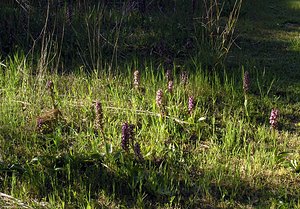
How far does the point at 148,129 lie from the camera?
329 centimetres

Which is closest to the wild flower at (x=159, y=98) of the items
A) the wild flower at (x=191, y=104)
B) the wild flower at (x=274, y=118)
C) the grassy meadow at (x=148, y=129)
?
the grassy meadow at (x=148, y=129)

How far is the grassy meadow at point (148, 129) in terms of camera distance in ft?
8.70

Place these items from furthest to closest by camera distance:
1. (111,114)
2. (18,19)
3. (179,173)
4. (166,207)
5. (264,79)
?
(18,19) < (264,79) < (111,114) < (179,173) < (166,207)

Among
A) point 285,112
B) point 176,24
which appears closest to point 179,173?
point 285,112

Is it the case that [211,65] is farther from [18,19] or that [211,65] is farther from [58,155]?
[18,19]

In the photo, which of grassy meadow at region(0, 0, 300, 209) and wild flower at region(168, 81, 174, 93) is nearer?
grassy meadow at region(0, 0, 300, 209)

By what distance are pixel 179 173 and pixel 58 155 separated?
0.71 m

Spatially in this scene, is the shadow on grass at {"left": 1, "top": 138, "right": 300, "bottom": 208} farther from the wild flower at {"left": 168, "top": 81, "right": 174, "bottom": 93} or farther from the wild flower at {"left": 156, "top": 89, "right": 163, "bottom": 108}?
the wild flower at {"left": 168, "top": 81, "right": 174, "bottom": 93}

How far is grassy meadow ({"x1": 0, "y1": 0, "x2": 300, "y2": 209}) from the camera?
2.65 meters

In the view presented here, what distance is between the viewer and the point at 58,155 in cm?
290

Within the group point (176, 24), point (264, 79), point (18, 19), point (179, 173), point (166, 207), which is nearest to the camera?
point (166, 207)

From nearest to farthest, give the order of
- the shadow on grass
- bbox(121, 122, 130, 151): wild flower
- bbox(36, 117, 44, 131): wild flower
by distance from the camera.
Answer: the shadow on grass < bbox(121, 122, 130, 151): wild flower < bbox(36, 117, 44, 131): wild flower

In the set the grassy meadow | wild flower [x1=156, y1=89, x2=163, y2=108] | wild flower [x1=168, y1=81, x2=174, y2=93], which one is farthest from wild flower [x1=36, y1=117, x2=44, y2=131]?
wild flower [x1=168, y1=81, x2=174, y2=93]

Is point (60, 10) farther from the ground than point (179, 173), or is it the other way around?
point (60, 10)
